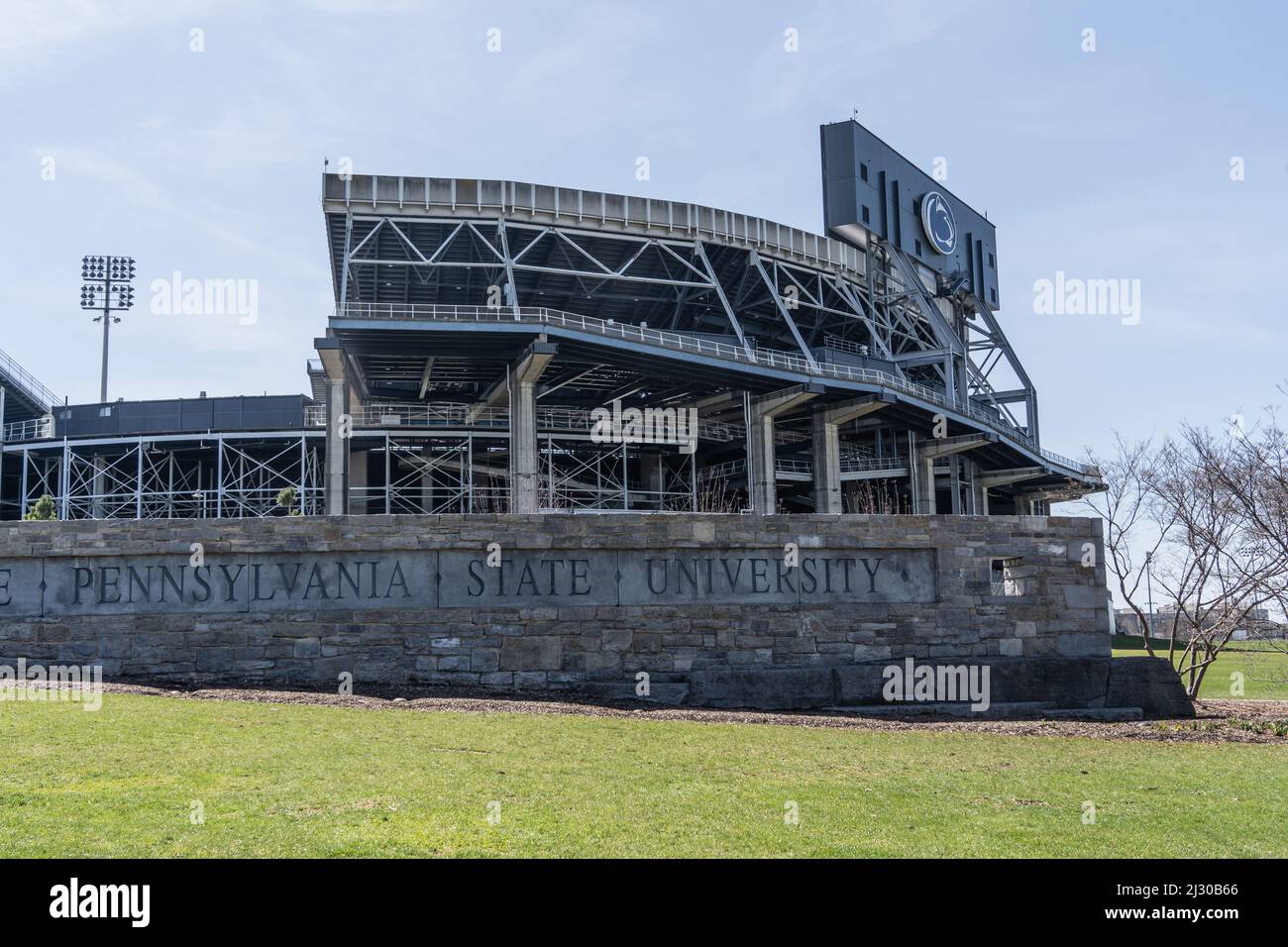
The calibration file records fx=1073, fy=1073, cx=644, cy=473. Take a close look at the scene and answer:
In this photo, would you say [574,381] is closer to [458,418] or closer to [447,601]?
[458,418]

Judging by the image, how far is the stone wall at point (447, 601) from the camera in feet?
46.7

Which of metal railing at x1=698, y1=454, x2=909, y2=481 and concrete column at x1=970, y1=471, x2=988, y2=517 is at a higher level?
metal railing at x1=698, y1=454, x2=909, y2=481

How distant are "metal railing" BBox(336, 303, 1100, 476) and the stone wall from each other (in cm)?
2340

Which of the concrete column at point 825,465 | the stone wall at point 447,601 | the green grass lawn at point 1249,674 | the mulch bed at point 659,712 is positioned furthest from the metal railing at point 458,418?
the mulch bed at point 659,712

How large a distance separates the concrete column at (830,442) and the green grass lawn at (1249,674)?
1375 cm

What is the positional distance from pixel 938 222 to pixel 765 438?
22.0 meters

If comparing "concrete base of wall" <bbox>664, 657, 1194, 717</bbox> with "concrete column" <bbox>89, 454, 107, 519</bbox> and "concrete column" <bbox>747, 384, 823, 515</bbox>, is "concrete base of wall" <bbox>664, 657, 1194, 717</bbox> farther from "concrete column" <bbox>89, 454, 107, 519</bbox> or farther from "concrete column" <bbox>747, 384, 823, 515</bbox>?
"concrete column" <bbox>89, 454, 107, 519</bbox>

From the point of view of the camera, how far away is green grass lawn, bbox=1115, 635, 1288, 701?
24.1 m

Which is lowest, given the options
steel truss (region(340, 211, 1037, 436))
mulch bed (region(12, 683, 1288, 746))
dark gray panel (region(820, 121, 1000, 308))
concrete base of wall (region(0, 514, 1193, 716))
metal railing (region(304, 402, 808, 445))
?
mulch bed (region(12, 683, 1288, 746))

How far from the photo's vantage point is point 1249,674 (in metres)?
30.4

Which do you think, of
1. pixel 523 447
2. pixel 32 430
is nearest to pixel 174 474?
pixel 32 430

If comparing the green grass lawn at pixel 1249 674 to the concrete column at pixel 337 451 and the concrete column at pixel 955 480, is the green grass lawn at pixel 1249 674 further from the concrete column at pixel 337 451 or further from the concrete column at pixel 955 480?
the concrete column at pixel 337 451

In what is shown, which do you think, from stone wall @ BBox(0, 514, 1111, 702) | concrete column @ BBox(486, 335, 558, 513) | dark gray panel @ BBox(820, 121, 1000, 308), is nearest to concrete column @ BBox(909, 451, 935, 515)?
dark gray panel @ BBox(820, 121, 1000, 308)

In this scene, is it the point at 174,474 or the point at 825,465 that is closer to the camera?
the point at 825,465
